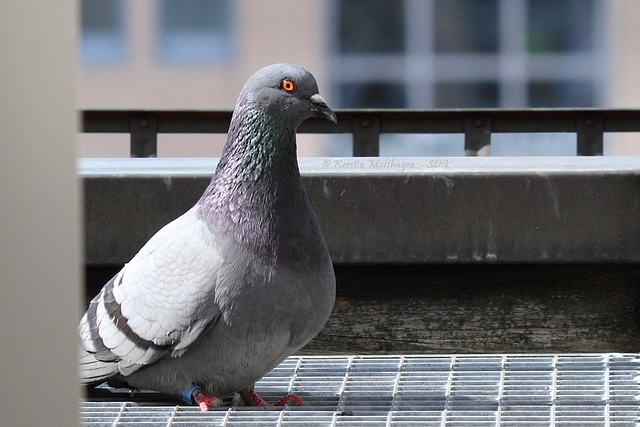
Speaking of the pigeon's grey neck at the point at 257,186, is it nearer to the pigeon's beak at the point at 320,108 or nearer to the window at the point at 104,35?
the pigeon's beak at the point at 320,108

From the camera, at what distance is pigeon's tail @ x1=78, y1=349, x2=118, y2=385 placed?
3.35m

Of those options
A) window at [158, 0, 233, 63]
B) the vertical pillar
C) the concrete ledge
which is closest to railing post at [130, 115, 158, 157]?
the concrete ledge

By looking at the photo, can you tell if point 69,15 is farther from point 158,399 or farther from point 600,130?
point 600,130

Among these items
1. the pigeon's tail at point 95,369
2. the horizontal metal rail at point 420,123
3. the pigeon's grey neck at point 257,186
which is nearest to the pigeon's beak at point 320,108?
the pigeon's grey neck at point 257,186

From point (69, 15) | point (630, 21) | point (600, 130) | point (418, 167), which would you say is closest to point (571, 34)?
point (630, 21)

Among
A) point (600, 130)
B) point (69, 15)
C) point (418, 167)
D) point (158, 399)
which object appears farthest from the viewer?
point (600, 130)

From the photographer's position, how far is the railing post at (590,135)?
6016 mm

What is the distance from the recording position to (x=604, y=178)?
3930mm

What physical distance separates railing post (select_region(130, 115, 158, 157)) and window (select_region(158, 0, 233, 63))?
970cm

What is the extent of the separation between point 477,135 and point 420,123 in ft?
1.09

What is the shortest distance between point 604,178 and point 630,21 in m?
12.3

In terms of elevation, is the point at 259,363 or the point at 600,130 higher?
the point at 600,130

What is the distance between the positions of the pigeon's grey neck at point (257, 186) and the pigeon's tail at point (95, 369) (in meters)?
0.60

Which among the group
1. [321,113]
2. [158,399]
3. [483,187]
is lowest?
[158,399]
